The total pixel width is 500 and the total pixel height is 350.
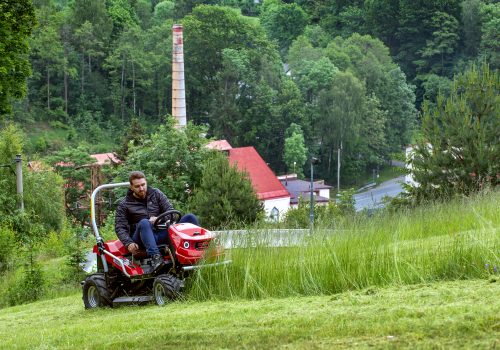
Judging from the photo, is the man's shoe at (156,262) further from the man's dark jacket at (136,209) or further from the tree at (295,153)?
the tree at (295,153)

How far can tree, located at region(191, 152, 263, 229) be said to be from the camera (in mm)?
35938

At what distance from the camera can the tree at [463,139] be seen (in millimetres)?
29109

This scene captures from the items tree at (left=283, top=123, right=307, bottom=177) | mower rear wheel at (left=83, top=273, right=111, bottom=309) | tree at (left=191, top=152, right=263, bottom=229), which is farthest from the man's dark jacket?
tree at (left=283, top=123, right=307, bottom=177)

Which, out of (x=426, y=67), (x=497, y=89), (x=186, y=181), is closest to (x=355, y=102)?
(x=426, y=67)

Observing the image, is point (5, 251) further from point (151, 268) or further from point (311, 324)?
point (311, 324)

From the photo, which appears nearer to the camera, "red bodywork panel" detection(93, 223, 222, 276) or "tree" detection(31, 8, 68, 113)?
"red bodywork panel" detection(93, 223, 222, 276)

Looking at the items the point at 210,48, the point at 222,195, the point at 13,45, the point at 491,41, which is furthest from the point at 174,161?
the point at 491,41

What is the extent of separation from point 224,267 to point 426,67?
462 feet

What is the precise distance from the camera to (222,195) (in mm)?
37219

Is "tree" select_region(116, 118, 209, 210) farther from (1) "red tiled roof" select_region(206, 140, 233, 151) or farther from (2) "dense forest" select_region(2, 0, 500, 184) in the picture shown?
(2) "dense forest" select_region(2, 0, 500, 184)

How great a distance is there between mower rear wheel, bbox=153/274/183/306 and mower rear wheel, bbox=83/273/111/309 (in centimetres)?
98

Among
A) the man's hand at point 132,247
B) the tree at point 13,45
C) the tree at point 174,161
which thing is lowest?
the tree at point 174,161

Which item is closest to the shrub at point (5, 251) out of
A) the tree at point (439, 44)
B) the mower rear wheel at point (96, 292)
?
the mower rear wheel at point (96, 292)

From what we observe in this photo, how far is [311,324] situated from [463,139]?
22711 mm
